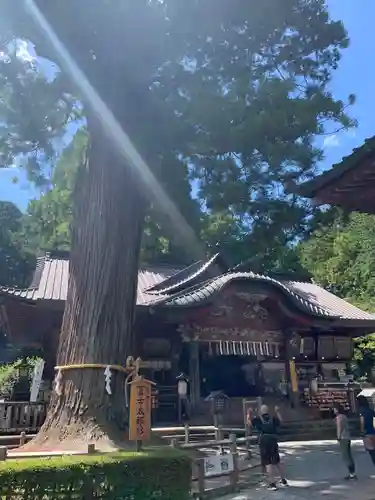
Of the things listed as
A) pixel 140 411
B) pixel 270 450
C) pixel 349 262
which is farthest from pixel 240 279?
pixel 349 262

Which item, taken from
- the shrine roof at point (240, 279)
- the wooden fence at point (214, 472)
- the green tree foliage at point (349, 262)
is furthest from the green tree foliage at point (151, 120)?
the green tree foliage at point (349, 262)

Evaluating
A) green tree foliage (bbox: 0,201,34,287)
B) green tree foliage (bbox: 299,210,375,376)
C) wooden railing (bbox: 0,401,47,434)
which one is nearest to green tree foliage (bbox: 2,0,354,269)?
wooden railing (bbox: 0,401,47,434)

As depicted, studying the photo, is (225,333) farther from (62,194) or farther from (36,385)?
(62,194)

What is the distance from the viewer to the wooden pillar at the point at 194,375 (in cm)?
1470

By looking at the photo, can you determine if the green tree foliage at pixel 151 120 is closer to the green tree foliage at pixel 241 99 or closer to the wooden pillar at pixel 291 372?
the green tree foliage at pixel 241 99

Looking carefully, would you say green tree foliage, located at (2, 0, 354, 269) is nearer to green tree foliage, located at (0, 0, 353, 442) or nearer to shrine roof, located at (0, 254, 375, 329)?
green tree foliage, located at (0, 0, 353, 442)

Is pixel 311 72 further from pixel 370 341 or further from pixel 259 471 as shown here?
pixel 370 341

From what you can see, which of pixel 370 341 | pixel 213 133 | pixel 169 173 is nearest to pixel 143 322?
pixel 169 173

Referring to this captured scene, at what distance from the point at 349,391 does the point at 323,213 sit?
7.82 metres

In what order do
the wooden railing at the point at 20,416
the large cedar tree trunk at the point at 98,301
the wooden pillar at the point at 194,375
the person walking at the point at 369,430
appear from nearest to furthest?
the large cedar tree trunk at the point at 98,301
the person walking at the point at 369,430
the wooden railing at the point at 20,416
the wooden pillar at the point at 194,375

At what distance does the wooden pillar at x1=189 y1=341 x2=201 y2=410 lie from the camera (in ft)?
48.2

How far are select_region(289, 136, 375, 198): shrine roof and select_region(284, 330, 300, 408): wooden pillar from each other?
36.0 ft

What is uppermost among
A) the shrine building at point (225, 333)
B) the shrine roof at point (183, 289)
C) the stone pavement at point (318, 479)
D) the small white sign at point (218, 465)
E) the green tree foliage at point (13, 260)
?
the green tree foliage at point (13, 260)

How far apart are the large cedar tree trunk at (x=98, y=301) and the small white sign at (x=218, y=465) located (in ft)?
4.42
